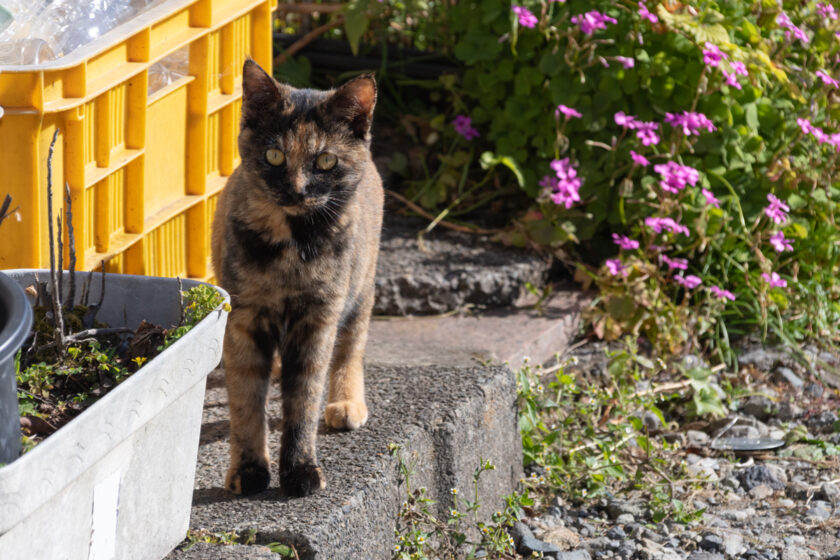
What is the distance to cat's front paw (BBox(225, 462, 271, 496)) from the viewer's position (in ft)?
7.87

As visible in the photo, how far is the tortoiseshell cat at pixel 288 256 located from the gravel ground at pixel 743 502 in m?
0.79

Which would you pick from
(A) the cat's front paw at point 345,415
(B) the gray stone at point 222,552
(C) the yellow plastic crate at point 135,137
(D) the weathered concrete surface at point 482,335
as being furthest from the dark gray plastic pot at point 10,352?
(D) the weathered concrete surface at point 482,335

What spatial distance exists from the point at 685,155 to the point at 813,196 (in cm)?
55

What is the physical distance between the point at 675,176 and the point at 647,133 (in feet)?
0.71

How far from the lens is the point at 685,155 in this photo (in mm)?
4289

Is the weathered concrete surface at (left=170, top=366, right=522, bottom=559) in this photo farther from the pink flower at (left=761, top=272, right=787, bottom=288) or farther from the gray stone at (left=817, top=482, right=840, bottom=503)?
the pink flower at (left=761, top=272, right=787, bottom=288)

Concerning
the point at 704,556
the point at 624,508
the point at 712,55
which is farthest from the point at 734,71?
the point at 704,556

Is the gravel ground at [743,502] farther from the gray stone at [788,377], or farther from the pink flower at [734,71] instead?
the pink flower at [734,71]

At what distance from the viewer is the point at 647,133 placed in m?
4.09

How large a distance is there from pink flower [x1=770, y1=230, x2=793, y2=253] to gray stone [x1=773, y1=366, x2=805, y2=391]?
466 millimetres

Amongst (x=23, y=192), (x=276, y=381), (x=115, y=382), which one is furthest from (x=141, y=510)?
(x=276, y=381)

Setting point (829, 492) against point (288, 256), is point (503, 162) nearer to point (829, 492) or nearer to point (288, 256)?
point (829, 492)

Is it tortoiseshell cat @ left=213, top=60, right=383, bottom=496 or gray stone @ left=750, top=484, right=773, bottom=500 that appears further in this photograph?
gray stone @ left=750, top=484, right=773, bottom=500

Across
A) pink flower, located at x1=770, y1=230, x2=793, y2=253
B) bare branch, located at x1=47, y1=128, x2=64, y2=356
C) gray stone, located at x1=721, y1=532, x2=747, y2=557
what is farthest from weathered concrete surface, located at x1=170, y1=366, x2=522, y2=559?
pink flower, located at x1=770, y1=230, x2=793, y2=253
